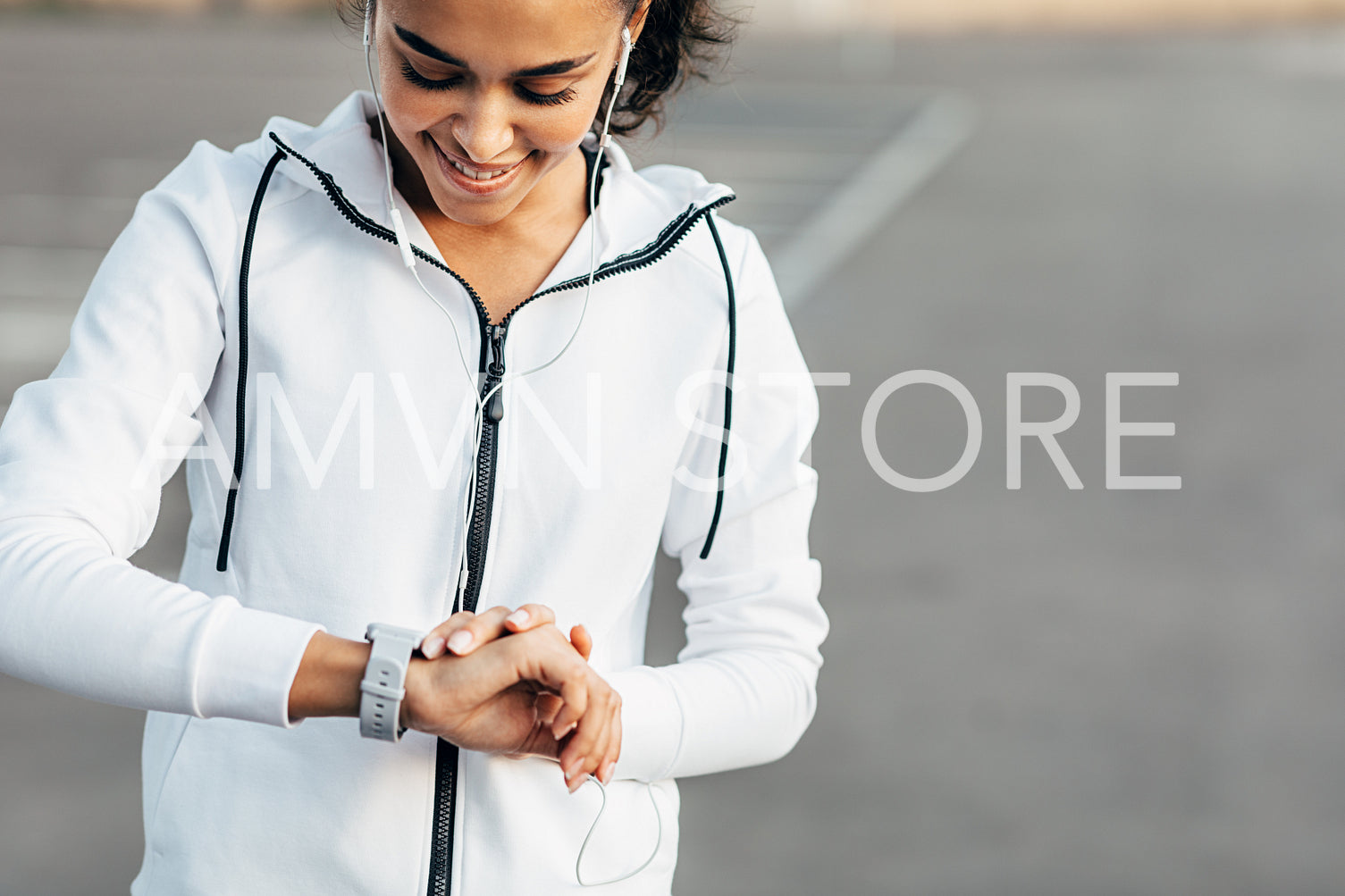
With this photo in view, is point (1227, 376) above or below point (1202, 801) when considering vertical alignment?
above

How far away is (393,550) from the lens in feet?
4.91

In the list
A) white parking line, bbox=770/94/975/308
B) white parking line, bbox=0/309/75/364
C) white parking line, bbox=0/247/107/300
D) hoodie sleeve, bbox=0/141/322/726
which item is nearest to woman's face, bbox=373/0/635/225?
hoodie sleeve, bbox=0/141/322/726

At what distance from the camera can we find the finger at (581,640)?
4.67ft

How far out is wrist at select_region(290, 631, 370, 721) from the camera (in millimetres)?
1281

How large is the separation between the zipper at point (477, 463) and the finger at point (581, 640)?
13 cm

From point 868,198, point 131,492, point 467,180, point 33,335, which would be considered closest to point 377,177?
point 467,180

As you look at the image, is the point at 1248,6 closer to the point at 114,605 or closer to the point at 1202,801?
the point at 1202,801

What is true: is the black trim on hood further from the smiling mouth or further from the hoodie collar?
the smiling mouth

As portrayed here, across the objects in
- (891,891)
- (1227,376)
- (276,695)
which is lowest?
(891,891)

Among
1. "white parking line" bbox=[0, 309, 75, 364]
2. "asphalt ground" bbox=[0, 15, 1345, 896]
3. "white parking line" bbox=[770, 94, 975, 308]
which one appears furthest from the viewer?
"white parking line" bbox=[770, 94, 975, 308]

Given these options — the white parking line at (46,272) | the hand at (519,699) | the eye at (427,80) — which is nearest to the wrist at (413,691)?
the hand at (519,699)

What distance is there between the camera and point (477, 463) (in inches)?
59.6

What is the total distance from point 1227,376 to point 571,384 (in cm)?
641

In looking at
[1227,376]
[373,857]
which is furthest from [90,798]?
[1227,376]
